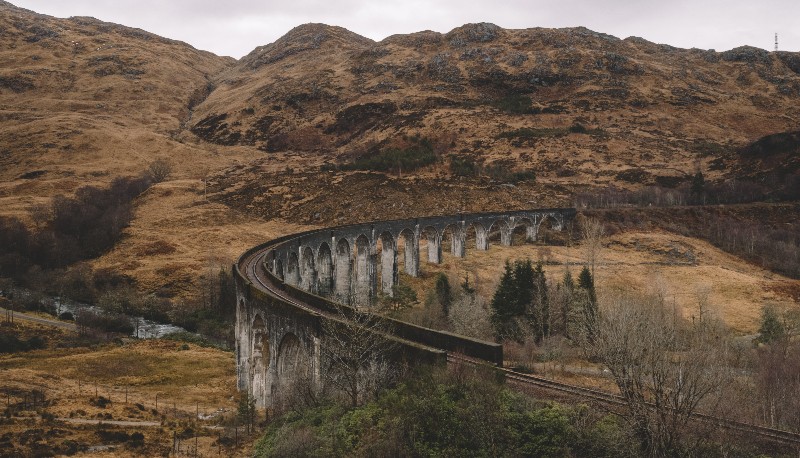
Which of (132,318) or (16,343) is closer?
(16,343)

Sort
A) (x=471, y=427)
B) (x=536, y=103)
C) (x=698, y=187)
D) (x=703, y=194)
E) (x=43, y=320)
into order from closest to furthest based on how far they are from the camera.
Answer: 1. (x=471, y=427)
2. (x=43, y=320)
3. (x=698, y=187)
4. (x=703, y=194)
5. (x=536, y=103)

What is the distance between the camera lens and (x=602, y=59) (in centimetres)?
17225

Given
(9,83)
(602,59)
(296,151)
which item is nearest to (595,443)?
(296,151)

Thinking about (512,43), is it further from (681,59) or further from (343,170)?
(343,170)

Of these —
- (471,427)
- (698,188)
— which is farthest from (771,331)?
(698,188)

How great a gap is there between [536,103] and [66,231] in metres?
120

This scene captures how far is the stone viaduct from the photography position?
2255 cm

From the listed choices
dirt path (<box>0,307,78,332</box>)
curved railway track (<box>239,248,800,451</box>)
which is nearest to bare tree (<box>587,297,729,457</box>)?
curved railway track (<box>239,248,800,451</box>)

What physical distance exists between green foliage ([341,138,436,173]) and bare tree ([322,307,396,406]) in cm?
9037

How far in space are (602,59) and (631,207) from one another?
98595 millimetres

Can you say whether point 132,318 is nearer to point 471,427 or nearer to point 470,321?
point 470,321

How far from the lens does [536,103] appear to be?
6078 inches

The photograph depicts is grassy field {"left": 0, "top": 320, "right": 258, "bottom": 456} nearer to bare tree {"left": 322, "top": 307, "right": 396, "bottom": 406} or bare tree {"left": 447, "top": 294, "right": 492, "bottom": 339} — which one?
bare tree {"left": 322, "top": 307, "right": 396, "bottom": 406}

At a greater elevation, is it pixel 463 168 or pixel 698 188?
pixel 463 168
